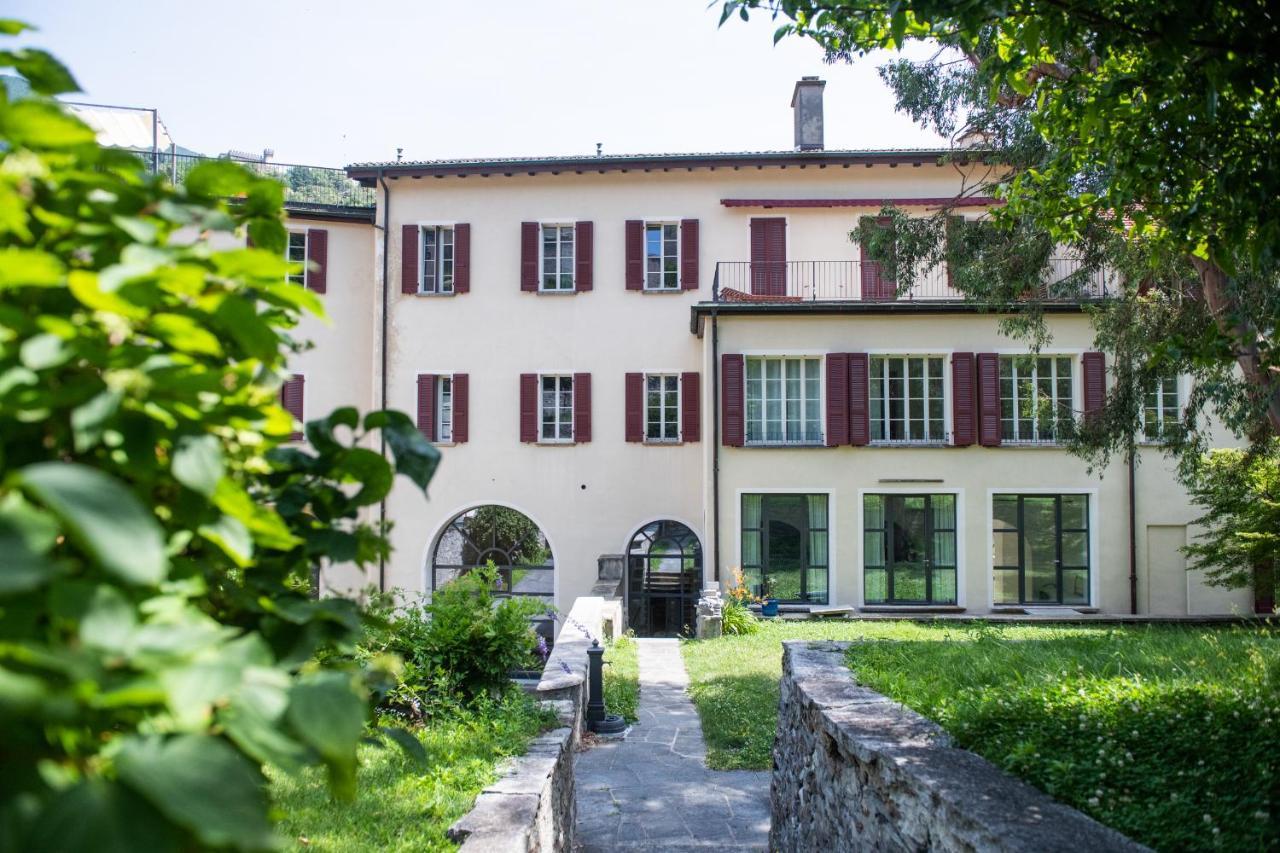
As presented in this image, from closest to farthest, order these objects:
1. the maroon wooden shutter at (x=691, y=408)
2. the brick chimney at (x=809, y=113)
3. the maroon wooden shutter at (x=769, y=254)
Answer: the maroon wooden shutter at (x=691, y=408), the maroon wooden shutter at (x=769, y=254), the brick chimney at (x=809, y=113)

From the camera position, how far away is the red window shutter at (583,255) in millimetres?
20281

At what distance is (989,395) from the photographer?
17703mm

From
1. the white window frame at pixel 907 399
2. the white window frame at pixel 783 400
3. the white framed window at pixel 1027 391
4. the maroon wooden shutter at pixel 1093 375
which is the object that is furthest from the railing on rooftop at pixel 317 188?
the maroon wooden shutter at pixel 1093 375

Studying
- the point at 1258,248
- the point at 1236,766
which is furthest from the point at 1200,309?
the point at 1236,766

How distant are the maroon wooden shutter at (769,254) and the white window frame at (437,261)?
21.7ft

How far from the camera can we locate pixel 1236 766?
326 cm

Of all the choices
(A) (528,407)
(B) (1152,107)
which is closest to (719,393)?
(A) (528,407)

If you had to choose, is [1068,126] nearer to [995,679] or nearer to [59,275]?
[995,679]

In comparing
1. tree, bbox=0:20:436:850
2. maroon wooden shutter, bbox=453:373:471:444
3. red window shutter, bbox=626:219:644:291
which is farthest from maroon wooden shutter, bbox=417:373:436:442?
tree, bbox=0:20:436:850

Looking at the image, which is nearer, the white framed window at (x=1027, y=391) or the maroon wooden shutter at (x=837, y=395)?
the maroon wooden shutter at (x=837, y=395)

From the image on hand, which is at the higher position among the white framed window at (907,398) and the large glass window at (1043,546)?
the white framed window at (907,398)

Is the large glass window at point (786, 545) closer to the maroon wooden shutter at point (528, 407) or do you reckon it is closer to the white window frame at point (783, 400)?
the white window frame at point (783, 400)

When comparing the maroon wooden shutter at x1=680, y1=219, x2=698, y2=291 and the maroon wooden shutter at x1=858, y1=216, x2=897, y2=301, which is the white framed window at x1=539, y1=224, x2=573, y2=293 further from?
the maroon wooden shutter at x1=858, y1=216, x2=897, y2=301

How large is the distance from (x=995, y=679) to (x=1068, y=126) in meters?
3.13
